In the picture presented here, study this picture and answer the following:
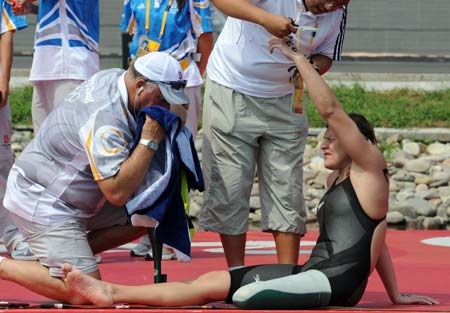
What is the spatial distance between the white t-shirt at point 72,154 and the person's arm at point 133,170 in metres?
0.06

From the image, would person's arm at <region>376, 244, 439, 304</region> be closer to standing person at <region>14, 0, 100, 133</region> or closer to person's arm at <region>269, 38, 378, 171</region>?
person's arm at <region>269, 38, 378, 171</region>

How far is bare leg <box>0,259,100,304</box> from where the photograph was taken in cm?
743

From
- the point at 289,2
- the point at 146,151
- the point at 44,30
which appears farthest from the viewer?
the point at 44,30

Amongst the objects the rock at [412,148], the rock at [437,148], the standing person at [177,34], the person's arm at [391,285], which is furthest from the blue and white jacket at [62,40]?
the rock at [437,148]

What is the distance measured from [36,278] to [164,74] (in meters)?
1.19

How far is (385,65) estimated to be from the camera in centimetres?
2056

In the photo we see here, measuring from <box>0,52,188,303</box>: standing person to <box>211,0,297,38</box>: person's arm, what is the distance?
566mm

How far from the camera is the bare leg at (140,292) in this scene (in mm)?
7156

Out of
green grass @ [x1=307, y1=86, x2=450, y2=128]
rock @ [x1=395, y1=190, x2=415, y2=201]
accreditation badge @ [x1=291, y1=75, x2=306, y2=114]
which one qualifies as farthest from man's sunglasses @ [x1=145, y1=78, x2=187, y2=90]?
green grass @ [x1=307, y1=86, x2=450, y2=128]

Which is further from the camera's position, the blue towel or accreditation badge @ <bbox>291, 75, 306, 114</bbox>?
accreditation badge @ <bbox>291, 75, 306, 114</bbox>

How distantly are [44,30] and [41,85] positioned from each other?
344 mm

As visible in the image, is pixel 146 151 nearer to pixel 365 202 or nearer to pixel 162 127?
pixel 162 127

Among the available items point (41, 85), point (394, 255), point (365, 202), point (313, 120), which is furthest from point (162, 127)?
point (313, 120)

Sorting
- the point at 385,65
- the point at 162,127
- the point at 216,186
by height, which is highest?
the point at 162,127
